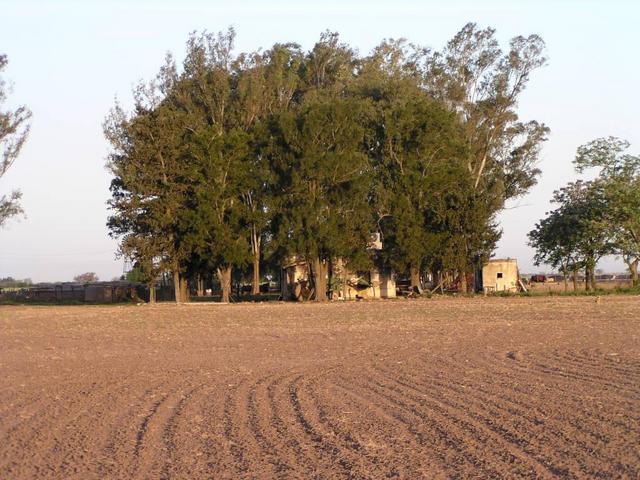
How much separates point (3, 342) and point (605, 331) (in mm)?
18485

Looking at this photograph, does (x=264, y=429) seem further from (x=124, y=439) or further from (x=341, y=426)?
(x=124, y=439)

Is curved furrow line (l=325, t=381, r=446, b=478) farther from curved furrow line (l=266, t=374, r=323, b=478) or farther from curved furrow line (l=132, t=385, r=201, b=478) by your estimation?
curved furrow line (l=132, t=385, r=201, b=478)

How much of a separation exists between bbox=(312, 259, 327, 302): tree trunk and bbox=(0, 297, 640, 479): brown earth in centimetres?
2893

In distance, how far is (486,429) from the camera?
10.9 meters

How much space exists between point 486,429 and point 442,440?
A: 2.71 ft

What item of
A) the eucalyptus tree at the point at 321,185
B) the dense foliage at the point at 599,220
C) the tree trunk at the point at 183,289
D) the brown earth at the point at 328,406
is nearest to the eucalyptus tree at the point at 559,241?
the dense foliage at the point at 599,220

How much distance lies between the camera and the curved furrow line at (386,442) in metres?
9.00

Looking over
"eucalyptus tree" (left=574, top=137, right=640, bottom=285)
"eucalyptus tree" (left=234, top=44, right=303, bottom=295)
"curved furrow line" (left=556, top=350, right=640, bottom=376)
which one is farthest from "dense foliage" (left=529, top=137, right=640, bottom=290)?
"curved furrow line" (left=556, top=350, right=640, bottom=376)

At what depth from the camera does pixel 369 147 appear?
197 ft

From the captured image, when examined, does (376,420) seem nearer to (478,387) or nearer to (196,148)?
(478,387)

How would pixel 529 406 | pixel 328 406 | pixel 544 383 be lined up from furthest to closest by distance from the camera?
pixel 544 383, pixel 328 406, pixel 529 406

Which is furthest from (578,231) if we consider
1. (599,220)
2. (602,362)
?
(602,362)

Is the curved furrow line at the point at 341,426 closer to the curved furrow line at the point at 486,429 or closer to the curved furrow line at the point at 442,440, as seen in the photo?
the curved furrow line at the point at 442,440

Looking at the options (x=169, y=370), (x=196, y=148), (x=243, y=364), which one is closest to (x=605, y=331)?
(x=243, y=364)
